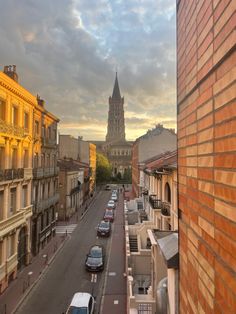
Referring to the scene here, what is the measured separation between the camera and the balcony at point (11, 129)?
17.4 m

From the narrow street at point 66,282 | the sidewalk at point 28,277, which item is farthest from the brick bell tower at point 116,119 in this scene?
the sidewalk at point 28,277

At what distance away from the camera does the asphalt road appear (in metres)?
16.4

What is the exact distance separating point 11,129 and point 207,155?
57.4ft

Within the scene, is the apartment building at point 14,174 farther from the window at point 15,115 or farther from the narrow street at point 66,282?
the narrow street at point 66,282

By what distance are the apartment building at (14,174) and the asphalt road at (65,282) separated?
2.24 m

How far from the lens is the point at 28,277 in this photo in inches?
786

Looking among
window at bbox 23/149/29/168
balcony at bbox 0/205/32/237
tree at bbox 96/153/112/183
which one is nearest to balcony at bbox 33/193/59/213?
balcony at bbox 0/205/32/237

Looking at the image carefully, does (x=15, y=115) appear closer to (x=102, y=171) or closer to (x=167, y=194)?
(x=167, y=194)

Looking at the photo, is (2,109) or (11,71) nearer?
(2,109)

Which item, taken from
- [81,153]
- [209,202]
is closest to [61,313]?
[209,202]

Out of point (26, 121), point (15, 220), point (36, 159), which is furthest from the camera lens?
point (36, 159)

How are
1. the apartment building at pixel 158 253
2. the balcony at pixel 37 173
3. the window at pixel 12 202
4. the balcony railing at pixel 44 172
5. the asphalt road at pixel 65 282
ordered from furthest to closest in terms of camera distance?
the balcony railing at pixel 44 172, the balcony at pixel 37 173, the window at pixel 12 202, the asphalt road at pixel 65 282, the apartment building at pixel 158 253

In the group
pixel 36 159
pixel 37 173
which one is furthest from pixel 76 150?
pixel 37 173

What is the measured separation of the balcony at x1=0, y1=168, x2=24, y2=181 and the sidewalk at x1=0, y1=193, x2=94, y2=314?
272 inches
